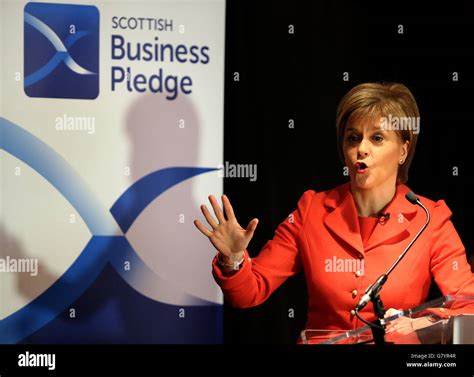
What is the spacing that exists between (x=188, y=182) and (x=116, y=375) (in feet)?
3.35

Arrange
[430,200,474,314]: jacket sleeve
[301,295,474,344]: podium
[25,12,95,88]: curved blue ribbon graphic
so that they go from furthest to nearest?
1. [25,12,95,88]: curved blue ribbon graphic
2. [430,200,474,314]: jacket sleeve
3. [301,295,474,344]: podium

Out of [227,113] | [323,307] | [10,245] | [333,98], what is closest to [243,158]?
[227,113]

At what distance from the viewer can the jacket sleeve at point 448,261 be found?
335 cm

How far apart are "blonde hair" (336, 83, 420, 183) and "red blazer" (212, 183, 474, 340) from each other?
0.78ft

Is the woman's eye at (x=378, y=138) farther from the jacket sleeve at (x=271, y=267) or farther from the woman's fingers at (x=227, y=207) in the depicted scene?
the woman's fingers at (x=227, y=207)

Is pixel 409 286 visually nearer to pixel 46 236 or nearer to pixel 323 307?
pixel 323 307

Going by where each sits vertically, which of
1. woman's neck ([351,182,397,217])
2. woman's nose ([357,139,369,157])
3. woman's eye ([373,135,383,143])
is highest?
woman's eye ([373,135,383,143])

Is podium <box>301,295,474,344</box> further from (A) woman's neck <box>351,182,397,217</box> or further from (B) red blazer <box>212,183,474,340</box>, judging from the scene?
(A) woman's neck <box>351,182,397,217</box>

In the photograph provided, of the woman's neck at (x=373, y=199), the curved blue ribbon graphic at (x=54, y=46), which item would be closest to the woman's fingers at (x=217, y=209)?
the woman's neck at (x=373, y=199)

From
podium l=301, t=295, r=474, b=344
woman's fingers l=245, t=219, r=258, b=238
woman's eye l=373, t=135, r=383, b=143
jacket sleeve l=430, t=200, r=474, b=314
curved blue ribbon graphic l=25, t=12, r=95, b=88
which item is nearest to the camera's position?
podium l=301, t=295, r=474, b=344

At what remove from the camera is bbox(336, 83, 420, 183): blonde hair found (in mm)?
3547

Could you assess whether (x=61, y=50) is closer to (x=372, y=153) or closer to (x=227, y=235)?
(x=227, y=235)

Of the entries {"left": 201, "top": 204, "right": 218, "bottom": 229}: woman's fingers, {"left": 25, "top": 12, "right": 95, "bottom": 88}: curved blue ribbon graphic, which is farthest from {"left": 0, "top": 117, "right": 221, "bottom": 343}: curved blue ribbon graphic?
{"left": 201, "top": 204, "right": 218, "bottom": 229}: woman's fingers

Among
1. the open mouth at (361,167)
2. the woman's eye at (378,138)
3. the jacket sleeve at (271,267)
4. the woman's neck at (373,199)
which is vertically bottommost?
the jacket sleeve at (271,267)
